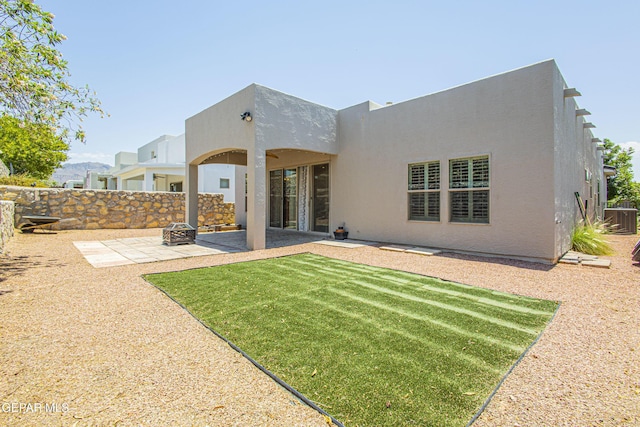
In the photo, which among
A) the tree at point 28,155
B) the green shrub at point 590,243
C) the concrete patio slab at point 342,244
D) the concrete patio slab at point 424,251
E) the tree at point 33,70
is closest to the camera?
the tree at point 33,70

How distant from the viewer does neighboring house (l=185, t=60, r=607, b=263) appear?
20.7ft

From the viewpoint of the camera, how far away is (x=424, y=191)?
8078mm

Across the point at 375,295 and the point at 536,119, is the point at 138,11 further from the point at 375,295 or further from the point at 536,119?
the point at 536,119

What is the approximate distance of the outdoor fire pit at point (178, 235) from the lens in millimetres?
8484

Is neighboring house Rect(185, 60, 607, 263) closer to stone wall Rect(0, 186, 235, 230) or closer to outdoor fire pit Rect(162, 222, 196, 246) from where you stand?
outdoor fire pit Rect(162, 222, 196, 246)

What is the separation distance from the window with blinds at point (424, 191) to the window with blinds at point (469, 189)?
387mm

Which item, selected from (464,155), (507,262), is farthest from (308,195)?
(507,262)

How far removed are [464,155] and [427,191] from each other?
131 centimetres

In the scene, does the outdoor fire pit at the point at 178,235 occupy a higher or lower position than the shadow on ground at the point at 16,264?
higher

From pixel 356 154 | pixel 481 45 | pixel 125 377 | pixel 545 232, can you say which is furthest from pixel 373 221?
pixel 125 377

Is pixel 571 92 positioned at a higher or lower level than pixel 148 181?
higher

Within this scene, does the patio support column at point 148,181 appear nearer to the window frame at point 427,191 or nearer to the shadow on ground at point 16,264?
the shadow on ground at point 16,264

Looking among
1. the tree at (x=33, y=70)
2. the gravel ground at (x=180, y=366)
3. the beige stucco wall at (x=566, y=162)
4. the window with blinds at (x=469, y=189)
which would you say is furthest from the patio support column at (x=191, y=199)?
the beige stucco wall at (x=566, y=162)

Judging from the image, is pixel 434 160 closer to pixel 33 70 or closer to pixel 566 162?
pixel 566 162
